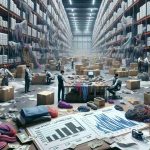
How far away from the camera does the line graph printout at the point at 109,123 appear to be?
5.98 metres

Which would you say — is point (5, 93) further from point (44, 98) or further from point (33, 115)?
point (33, 115)

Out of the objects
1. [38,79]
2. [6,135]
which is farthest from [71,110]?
[38,79]

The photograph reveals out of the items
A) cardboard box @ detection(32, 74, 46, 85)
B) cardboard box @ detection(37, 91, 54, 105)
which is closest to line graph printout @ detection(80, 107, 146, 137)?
cardboard box @ detection(37, 91, 54, 105)

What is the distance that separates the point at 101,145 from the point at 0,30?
1194 cm

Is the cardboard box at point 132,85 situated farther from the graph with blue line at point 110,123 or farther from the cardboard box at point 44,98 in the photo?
the graph with blue line at point 110,123

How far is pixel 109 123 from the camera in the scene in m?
6.55

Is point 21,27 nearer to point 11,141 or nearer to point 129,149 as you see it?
point 11,141

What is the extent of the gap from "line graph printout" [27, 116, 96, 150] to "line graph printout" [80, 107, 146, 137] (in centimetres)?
24

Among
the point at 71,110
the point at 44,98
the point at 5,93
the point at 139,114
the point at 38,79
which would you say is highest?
the point at 38,79

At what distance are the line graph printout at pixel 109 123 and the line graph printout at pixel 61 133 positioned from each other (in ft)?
0.80

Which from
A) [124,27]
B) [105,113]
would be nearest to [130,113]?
[105,113]

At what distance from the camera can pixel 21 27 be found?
57.6 ft

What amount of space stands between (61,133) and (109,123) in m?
1.41

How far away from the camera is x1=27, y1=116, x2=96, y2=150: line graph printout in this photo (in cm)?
530
